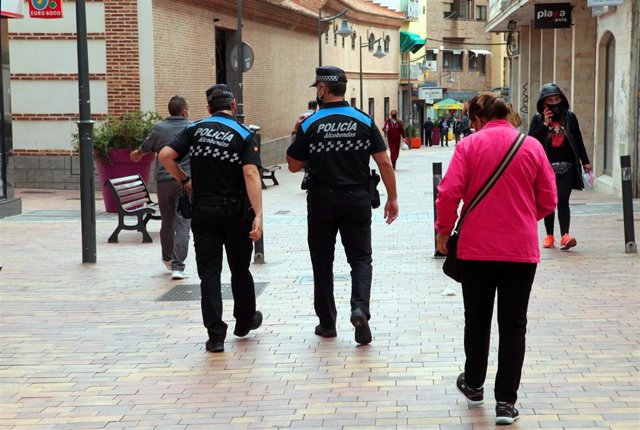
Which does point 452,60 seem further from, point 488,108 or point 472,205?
point 472,205

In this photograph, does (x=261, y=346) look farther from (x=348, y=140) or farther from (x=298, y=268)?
(x=298, y=268)

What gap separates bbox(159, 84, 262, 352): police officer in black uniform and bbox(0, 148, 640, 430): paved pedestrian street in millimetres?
475

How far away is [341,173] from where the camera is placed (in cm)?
741

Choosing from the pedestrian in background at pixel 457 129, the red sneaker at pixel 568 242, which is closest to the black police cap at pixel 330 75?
the red sneaker at pixel 568 242

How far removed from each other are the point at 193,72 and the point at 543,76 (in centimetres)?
1019

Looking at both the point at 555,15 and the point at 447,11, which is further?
the point at 447,11

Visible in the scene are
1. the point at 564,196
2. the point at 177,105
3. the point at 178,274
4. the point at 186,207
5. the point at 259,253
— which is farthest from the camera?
the point at 564,196

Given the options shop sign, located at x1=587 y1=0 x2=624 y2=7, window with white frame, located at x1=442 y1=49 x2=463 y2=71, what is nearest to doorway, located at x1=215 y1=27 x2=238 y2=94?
shop sign, located at x1=587 y1=0 x2=624 y2=7

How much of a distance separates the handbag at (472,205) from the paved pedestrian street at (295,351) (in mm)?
761

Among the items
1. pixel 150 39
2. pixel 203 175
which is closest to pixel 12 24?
pixel 150 39

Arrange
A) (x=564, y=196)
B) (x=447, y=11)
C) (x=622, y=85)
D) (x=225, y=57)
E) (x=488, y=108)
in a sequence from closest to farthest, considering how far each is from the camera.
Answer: (x=488, y=108), (x=564, y=196), (x=622, y=85), (x=225, y=57), (x=447, y=11)

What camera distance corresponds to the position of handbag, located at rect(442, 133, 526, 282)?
5.58 metres

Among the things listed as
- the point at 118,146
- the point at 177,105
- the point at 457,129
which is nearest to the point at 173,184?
the point at 177,105

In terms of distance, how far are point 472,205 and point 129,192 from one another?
9.64 m
